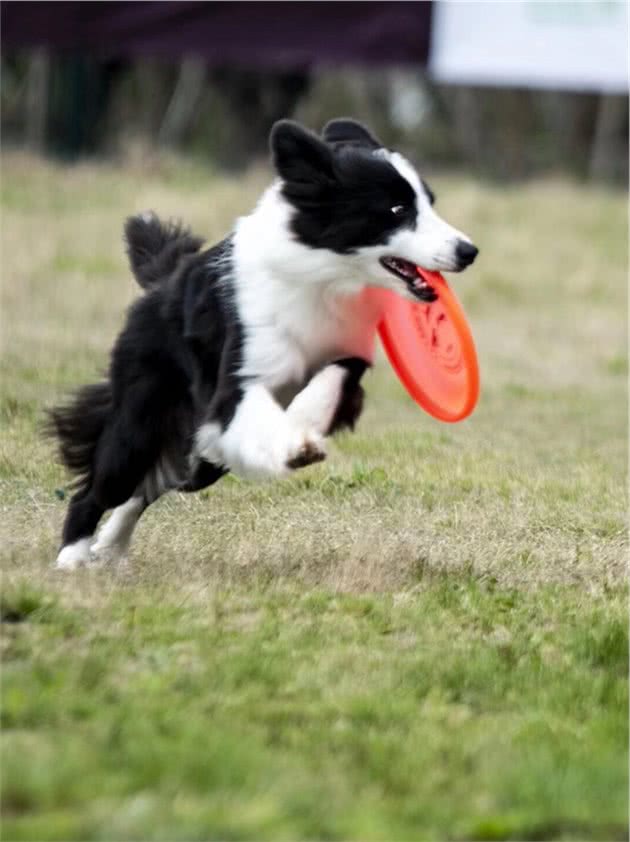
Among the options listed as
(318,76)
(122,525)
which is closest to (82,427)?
(122,525)

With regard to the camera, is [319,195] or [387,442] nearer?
[319,195]

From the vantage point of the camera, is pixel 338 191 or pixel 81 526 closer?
pixel 338 191

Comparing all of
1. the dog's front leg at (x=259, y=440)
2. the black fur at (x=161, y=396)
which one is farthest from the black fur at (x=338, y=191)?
the dog's front leg at (x=259, y=440)

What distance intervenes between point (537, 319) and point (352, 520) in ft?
29.4

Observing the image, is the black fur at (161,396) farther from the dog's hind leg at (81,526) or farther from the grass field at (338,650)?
the grass field at (338,650)

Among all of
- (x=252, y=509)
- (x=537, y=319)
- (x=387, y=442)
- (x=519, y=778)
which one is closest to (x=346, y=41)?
(x=537, y=319)

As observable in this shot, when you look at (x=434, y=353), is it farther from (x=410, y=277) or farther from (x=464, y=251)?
(x=464, y=251)

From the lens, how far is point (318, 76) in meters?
26.7

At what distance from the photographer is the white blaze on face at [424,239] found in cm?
604

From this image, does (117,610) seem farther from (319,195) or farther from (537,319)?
(537,319)

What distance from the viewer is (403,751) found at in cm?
441

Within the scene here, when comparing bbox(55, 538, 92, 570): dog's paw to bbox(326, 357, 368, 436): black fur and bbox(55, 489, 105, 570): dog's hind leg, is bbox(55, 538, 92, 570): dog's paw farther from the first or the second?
bbox(326, 357, 368, 436): black fur

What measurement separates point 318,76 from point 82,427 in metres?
20.6

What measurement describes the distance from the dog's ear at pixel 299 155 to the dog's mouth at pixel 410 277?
0.37m
